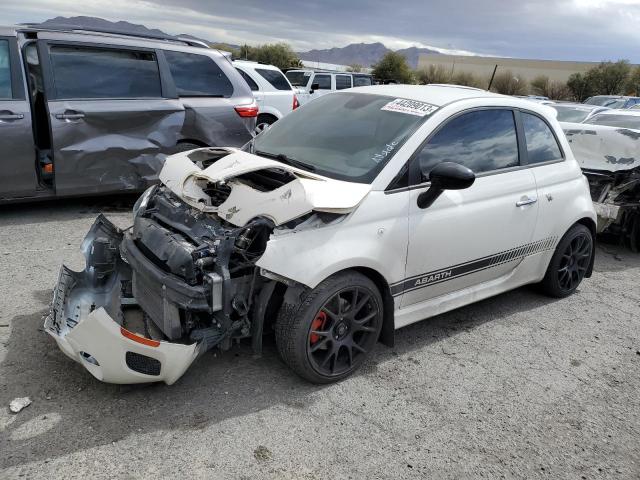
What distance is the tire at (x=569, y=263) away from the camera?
4.71 m

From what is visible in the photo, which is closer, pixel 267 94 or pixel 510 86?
pixel 267 94

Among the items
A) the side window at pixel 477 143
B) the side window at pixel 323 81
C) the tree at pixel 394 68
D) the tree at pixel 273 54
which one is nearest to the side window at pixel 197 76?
the side window at pixel 477 143

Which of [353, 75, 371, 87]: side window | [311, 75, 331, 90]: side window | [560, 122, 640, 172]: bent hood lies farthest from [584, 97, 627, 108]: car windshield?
[560, 122, 640, 172]: bent hood

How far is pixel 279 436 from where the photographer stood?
9.29 ft

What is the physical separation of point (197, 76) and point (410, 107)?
12.6 ft

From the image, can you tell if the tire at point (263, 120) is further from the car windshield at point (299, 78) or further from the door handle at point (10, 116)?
the car windshield at point (299, 78)

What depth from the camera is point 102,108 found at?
592 centimetres

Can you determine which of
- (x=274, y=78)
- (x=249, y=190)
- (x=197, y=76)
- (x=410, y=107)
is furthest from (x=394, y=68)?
(x=249, y=190)

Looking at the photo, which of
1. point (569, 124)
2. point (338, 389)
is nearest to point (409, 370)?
point (338, 389)

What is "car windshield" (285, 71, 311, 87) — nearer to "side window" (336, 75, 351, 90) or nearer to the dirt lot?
"side window" (336, 75, 351, 90)

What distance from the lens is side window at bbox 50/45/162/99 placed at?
5.74m

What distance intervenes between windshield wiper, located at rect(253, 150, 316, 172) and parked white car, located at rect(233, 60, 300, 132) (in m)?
7.48

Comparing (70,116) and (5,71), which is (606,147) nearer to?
(70,116)

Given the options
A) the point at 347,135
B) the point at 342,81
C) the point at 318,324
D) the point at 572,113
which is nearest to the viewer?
the point at 318,324
